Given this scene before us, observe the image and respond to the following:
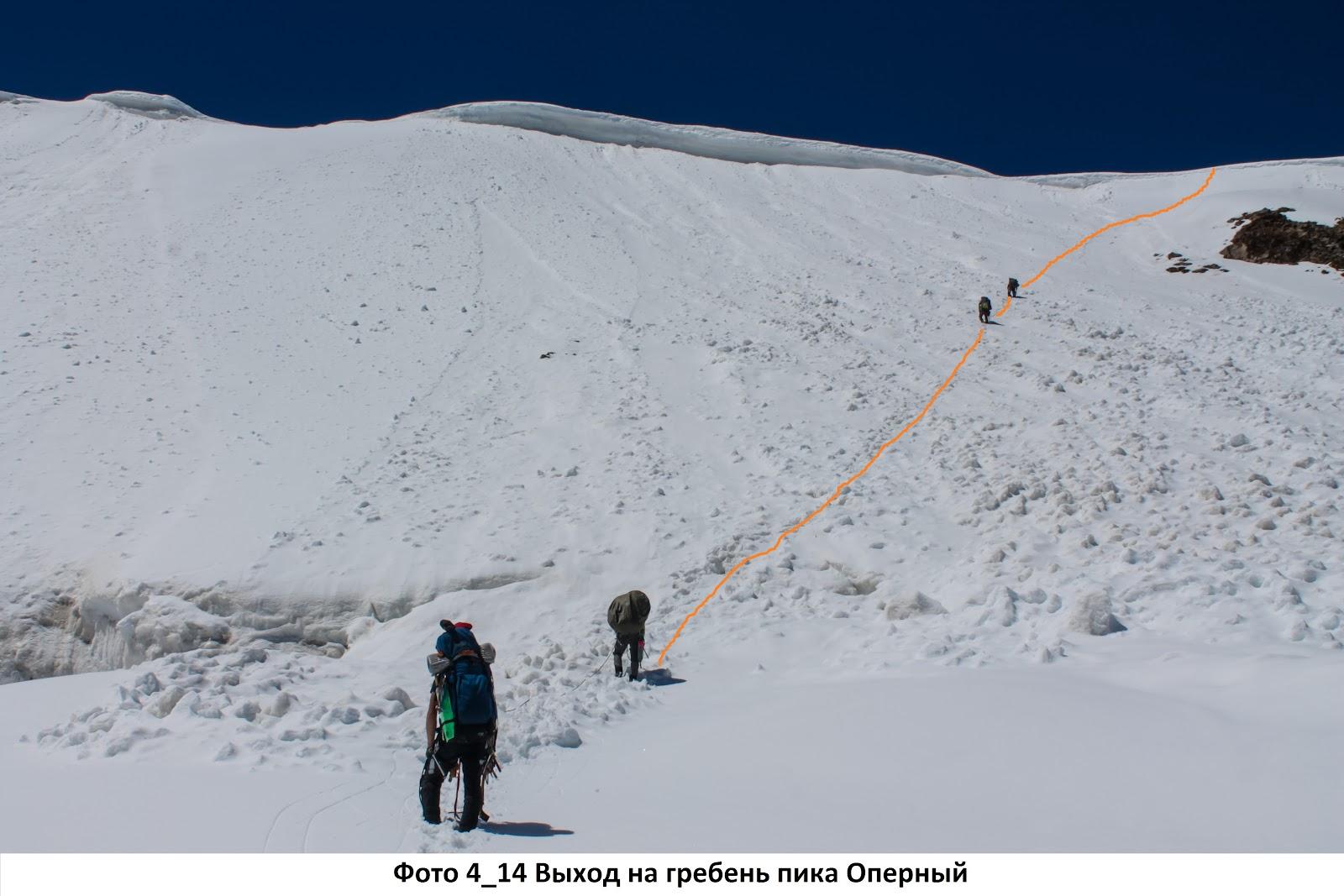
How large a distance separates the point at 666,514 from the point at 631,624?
143 inches

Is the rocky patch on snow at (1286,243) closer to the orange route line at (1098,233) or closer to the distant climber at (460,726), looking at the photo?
the orange route line at (1098,233)

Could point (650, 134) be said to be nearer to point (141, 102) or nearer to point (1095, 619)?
point (141, 102)

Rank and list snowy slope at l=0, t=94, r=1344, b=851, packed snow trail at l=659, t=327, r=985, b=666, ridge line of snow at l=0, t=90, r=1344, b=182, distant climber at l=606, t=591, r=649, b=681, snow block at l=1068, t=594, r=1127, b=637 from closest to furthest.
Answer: snowy slope at l=0, t=94, r=1344, b=851, snow block at l=1068, t=594, r=1127, b=637, distant climber at l=606, t=591, r=649, b=681, packed snow trail at l=659, t=327, r=985, b=666, ridge line of snow at l=0, t=90, r=1344, b=182

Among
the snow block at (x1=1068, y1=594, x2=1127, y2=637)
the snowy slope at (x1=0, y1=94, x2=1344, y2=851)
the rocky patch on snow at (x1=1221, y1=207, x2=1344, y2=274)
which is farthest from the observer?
the rocky patch on snow at (x1=1221, y1=207, x2=1344, y2=274)

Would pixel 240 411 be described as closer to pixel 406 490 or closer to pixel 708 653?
pixel 406 490

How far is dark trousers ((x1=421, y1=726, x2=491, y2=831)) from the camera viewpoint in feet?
16.1

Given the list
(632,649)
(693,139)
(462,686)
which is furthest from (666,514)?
Answer: (693,139)

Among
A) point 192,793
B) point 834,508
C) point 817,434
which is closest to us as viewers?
point 192,793

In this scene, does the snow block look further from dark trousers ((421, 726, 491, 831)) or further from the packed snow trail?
dark trousers ((421, 726, 491, 831))

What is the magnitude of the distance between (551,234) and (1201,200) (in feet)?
59.5

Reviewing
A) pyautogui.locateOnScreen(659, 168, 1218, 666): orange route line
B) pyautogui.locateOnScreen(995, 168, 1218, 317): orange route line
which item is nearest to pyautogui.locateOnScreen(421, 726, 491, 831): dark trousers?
pyautogui.locateOnScreen(659, 168, 1218, 666): orange route line

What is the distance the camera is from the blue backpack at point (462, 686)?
4.88 metres

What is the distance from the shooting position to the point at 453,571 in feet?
33.4
